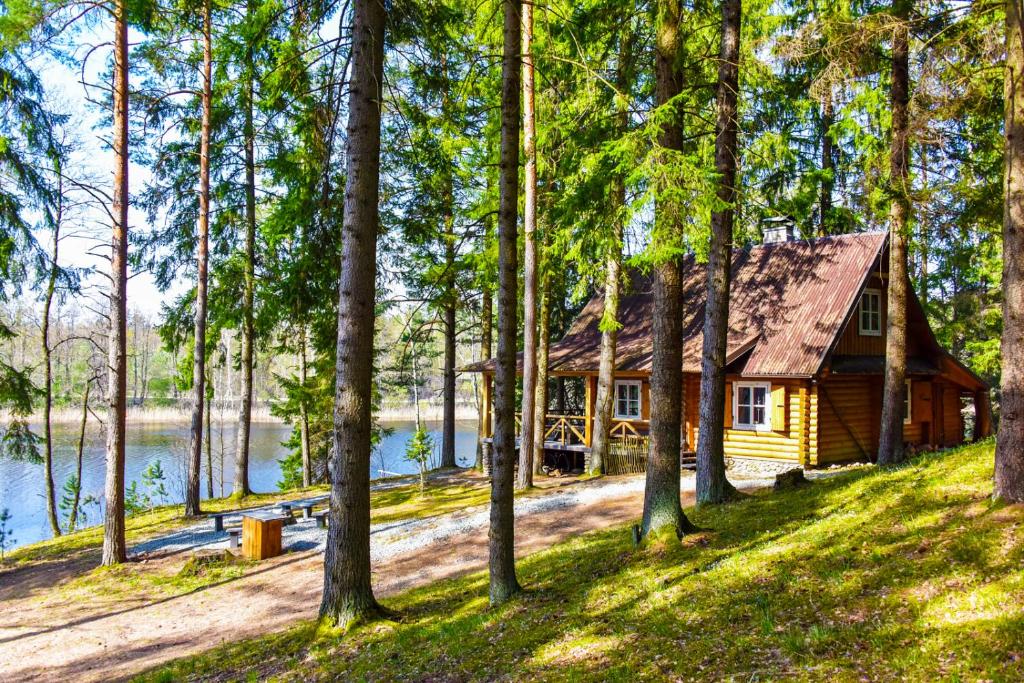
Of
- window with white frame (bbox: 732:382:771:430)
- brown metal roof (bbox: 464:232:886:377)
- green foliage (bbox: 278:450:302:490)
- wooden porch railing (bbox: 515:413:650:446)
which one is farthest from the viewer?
green foliage (bbox: 278:450:302:490)

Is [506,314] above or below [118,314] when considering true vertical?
below

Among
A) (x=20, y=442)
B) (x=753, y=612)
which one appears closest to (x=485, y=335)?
(x=20, y=442)

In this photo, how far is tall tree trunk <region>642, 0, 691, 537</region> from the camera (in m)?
8.16

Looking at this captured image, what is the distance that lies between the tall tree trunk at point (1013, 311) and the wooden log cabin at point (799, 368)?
925 cm

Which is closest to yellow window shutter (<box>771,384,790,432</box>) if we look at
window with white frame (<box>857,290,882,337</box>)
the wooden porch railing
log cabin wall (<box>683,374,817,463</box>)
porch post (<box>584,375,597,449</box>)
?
log cabin wall (<box>683,374,817,463</box>)

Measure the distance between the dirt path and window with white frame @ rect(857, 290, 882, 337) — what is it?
935 centimetres

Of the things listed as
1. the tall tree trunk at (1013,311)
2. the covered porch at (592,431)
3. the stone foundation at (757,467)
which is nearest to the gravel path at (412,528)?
the stone foundation at (757,467)

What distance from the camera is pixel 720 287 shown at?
401 inches

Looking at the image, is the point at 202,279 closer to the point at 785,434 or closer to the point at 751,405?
the point at 751,405

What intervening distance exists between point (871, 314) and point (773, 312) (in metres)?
2.66

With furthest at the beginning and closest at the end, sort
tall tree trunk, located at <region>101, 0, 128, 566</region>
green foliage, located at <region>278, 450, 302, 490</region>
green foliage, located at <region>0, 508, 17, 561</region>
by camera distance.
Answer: green foliage, located at <region>278, 450, 302, 490</region>, green foliage, located at <region>0, 508, 17, 561</region>, tall tree trunk, located at <region>101, 0, 128, 566</region>

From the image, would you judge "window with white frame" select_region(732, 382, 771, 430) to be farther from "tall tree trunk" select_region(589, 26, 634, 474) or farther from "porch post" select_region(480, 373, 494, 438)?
"porch post" select_region(480, 373, 494, 438)

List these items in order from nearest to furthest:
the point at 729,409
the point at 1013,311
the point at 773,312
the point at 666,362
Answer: the point at 1013,311 < the point at 666,362 < the point at 729,409 < the point at 773,312

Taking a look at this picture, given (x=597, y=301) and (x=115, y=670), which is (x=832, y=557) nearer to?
(x=115, y=670)
